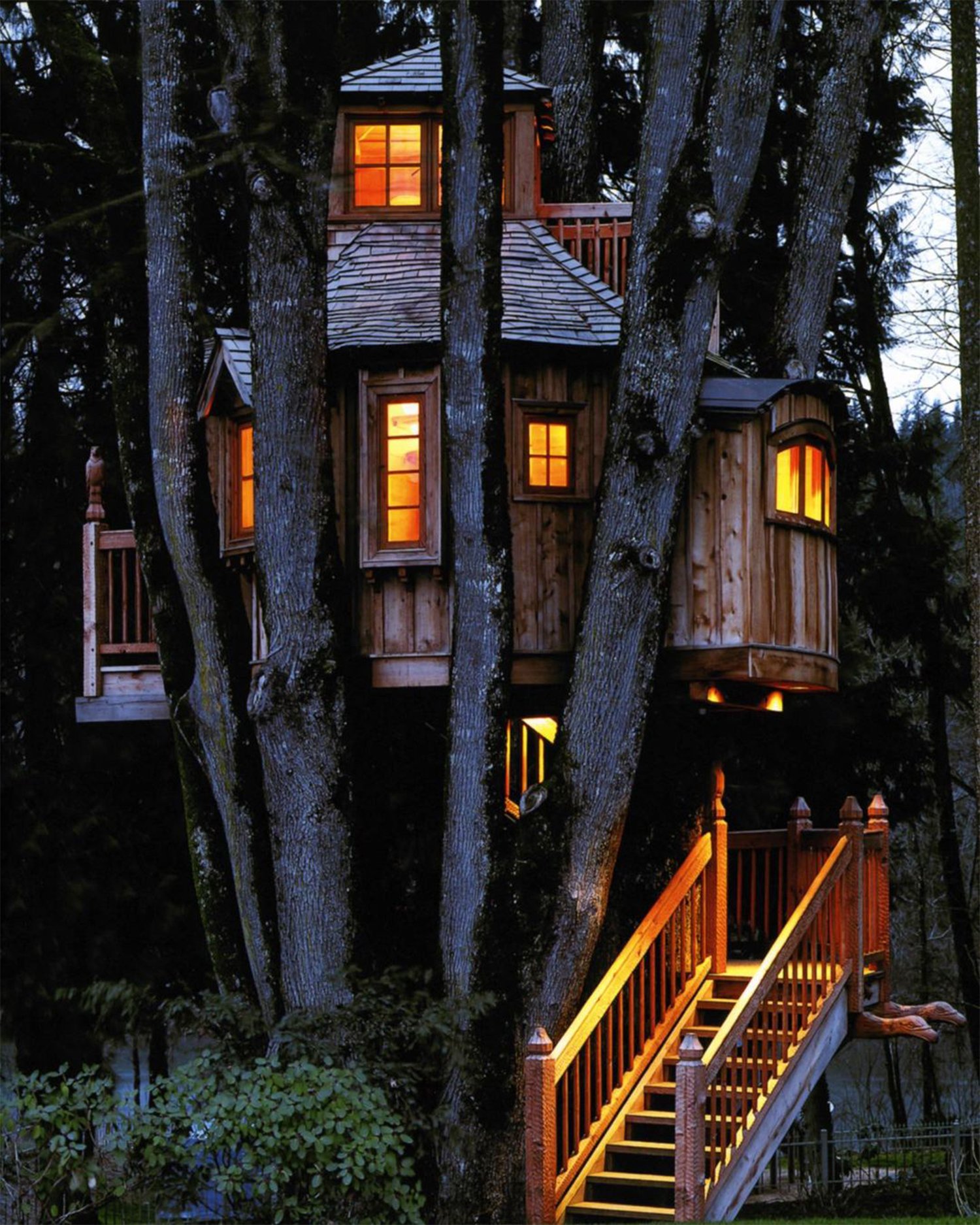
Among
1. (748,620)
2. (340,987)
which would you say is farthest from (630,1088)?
(748,620)

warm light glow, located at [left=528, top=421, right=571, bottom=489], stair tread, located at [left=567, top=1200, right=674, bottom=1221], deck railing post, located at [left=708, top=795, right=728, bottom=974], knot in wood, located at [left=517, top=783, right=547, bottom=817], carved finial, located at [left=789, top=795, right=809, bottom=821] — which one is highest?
warm light glow, located at [left=528, top=421, right=571, bottom=489]

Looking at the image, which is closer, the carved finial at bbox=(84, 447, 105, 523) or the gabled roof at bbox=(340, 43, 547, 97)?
the carved finial at bbox=(84, 447, 105, 523)

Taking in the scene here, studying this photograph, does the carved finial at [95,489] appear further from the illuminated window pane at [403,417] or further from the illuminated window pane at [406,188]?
the illuminated window pane at [406,188]

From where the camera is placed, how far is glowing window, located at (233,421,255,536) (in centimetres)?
1420

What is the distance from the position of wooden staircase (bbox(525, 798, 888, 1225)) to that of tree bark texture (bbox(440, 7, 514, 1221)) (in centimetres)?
52

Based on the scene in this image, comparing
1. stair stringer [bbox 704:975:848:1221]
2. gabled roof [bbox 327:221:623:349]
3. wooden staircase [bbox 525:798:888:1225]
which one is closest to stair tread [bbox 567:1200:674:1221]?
wooden staircase [bbox 525:798:888:1225]

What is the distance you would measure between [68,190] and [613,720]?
923 centimetres

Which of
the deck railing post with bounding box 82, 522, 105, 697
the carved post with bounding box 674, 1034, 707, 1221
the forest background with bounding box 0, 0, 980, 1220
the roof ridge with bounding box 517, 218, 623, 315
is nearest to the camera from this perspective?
the carved post with bounding box 674, 1034, 707, 1221

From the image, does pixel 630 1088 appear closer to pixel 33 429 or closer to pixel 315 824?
pixel 315 824

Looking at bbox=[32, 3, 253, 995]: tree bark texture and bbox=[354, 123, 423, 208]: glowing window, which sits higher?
bbox=[354, 123, 423, 208]: glowing window

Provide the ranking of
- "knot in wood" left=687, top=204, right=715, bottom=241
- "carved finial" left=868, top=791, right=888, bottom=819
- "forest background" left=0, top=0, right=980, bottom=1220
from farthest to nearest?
"forest background" left=0, top=0, right=980, bottom=1220
"carved finial" left=868, top=791, right=888, bottom=819
"knot in wood" left=687, top=204, right=715, bottom=241

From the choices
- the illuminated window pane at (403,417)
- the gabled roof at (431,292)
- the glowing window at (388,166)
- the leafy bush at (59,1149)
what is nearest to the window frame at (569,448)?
the gabled roof at (431,292)

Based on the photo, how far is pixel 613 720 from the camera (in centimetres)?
1236

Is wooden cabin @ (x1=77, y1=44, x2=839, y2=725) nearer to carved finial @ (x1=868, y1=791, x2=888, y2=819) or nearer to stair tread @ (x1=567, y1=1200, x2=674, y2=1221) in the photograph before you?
carved finial @ (x1=868, y1=791, x2=888, y2=819)
